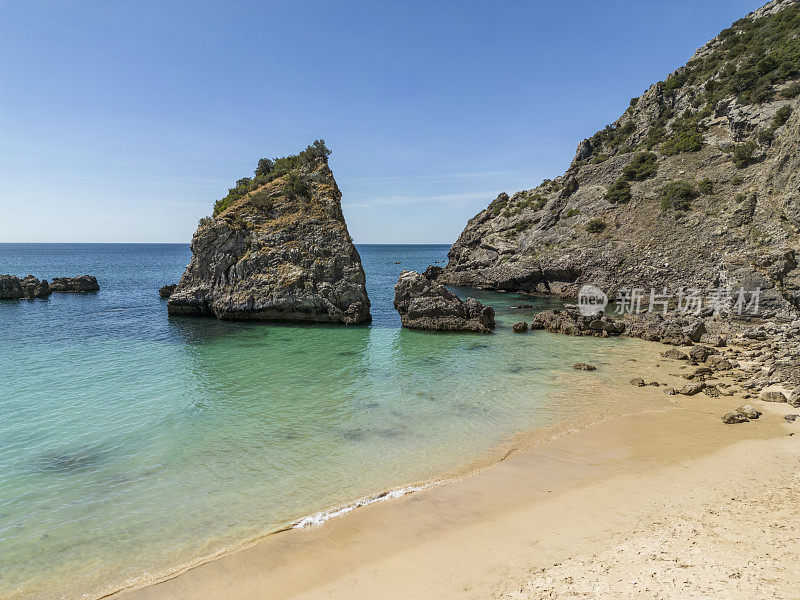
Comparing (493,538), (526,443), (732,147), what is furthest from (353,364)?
(732,147)

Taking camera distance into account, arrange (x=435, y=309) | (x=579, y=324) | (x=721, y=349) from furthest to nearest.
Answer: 1. (x=435, y=309)
2. (x=579, y=324)
3. (x=721, y=349)

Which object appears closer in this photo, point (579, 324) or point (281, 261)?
point (579, 324)

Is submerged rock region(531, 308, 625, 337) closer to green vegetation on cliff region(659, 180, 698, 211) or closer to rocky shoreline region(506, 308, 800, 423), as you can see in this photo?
rocky shoreline region(506, 308, 800, 423)

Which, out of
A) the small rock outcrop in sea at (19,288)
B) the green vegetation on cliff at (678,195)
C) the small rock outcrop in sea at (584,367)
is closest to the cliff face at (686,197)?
the green vegetation on cliff at (678,195)

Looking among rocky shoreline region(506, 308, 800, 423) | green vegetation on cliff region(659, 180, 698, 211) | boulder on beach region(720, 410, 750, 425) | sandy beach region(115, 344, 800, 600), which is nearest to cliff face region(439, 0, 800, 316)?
green vegetation on cliff region(659, 180, 698, 211)

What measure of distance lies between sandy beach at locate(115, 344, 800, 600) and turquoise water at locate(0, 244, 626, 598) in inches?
49.9

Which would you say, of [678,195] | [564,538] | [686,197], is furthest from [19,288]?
[686,197]

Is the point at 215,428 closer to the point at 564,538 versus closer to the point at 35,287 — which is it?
the point at 564,538

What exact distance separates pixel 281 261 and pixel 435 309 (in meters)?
14.1

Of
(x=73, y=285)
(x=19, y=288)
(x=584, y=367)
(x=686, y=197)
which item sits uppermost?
(x=686, y=197)

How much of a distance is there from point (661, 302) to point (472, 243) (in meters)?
37.5

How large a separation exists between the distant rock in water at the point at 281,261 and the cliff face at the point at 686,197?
3022cm

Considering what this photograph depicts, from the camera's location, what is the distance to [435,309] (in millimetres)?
33562

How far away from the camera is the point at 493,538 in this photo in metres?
8.76
